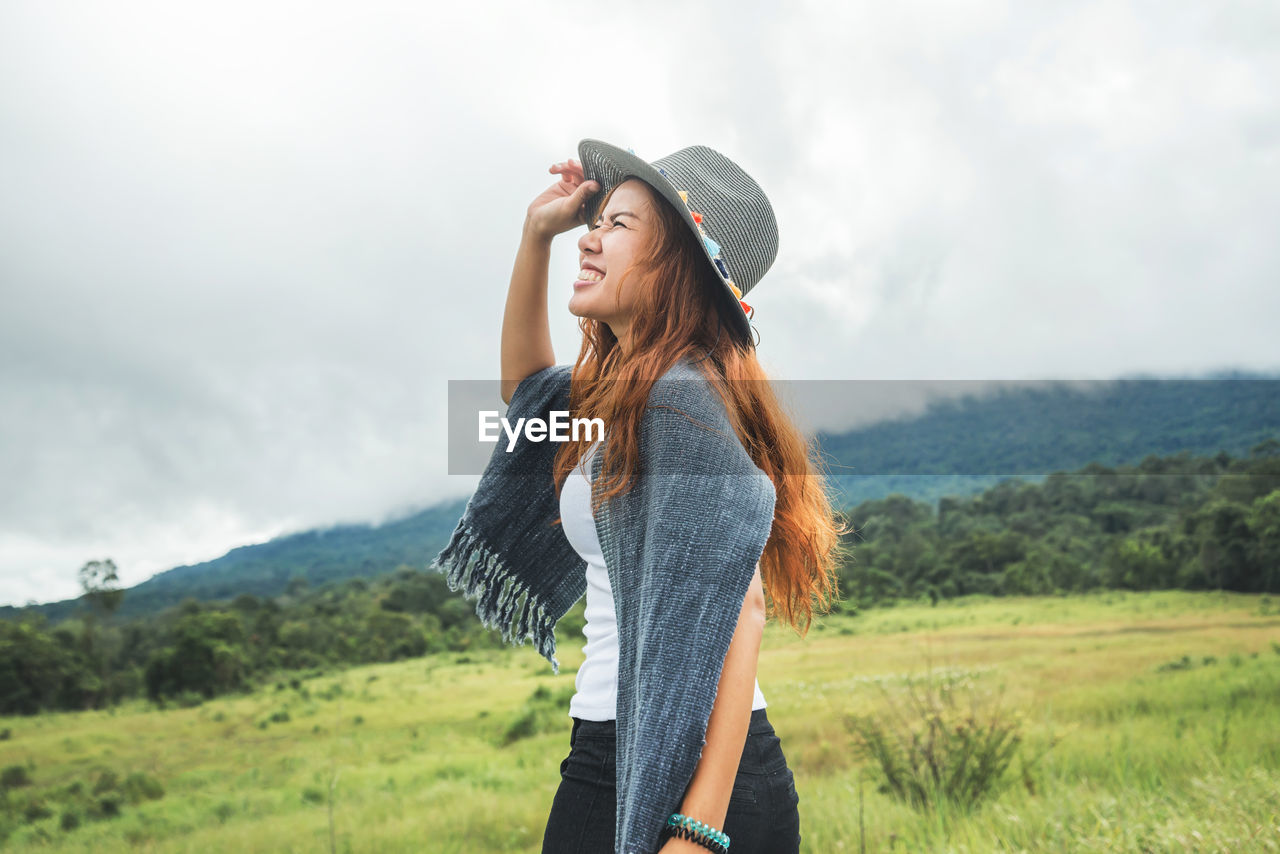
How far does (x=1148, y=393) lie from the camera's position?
137 feet

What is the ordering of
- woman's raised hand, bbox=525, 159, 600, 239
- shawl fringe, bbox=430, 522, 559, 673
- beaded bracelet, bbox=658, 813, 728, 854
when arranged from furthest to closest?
shawl fringe, bbox=430, 522, 559, 673
woman's raised hand, bbox=525, 159, 600, 239
beaded bracelet, bbox=658, 813, 728, 854

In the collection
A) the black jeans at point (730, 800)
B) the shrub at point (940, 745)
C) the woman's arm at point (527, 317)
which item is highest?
the woman's arm at point (527, 317)

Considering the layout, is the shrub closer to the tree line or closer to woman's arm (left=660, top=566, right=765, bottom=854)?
woman's arm (left=660, top=566, right=765, bottom=854)

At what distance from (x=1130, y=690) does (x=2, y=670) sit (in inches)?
803

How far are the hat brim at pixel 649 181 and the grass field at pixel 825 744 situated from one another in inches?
67.2

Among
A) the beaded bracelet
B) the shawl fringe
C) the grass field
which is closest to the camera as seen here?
the beaded bracelet

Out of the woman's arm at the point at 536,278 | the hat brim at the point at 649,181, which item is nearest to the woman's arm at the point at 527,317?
the woman's arm at the point at 536,278

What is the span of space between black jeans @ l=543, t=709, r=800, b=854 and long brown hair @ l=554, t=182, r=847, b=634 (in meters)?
0.26

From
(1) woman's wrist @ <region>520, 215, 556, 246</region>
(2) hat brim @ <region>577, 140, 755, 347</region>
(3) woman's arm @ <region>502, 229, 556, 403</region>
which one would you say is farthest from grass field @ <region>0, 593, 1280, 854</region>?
(2) hat brim @ <region>577, 140, 755, 347</region>

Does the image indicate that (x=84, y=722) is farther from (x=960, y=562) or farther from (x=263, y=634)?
(x=960, y=562)

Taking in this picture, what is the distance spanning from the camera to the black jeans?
0.90 m

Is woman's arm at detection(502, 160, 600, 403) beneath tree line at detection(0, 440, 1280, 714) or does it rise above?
above

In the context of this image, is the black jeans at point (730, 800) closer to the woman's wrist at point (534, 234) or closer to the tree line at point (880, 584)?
the woman's wrist at point (534, 234)

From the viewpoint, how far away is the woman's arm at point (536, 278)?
1.32m
